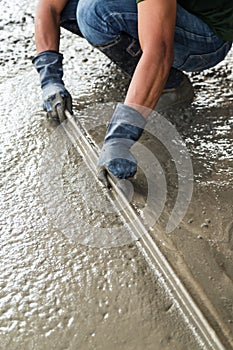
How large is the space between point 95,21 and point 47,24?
22 centimetres

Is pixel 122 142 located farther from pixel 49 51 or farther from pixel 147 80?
pixel 49 51

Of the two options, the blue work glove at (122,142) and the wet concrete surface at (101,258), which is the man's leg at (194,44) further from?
the blue work glove at (122,142)

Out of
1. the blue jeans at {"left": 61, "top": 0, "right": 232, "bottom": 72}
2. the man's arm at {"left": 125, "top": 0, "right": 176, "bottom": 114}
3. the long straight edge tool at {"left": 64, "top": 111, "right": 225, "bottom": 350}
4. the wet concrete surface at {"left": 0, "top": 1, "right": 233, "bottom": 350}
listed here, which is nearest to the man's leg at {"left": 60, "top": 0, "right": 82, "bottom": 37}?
the blue jeans at {"left": 61, "top": 0, "right": 232, "bottom": 72}

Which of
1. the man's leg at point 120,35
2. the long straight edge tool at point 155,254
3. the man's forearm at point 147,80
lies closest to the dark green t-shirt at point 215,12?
the man's leg at point 120,35

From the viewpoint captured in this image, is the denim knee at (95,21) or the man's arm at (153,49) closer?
the man's arm at (153,49)

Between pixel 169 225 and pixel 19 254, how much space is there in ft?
1.74

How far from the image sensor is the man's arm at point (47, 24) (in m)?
2.44

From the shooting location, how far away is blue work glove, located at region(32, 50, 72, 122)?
2.36m

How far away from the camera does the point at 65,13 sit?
2.51 m

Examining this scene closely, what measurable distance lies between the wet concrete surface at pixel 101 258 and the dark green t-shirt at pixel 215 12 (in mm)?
384

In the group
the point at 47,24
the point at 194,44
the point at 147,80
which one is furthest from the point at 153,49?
the point at 47,24

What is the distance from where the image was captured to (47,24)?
7.99 ft

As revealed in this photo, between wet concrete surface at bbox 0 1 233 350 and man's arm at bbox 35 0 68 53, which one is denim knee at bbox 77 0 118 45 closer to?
man's arm at bbox 35 0 68 53

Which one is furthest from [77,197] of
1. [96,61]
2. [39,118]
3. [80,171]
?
[96,61]
